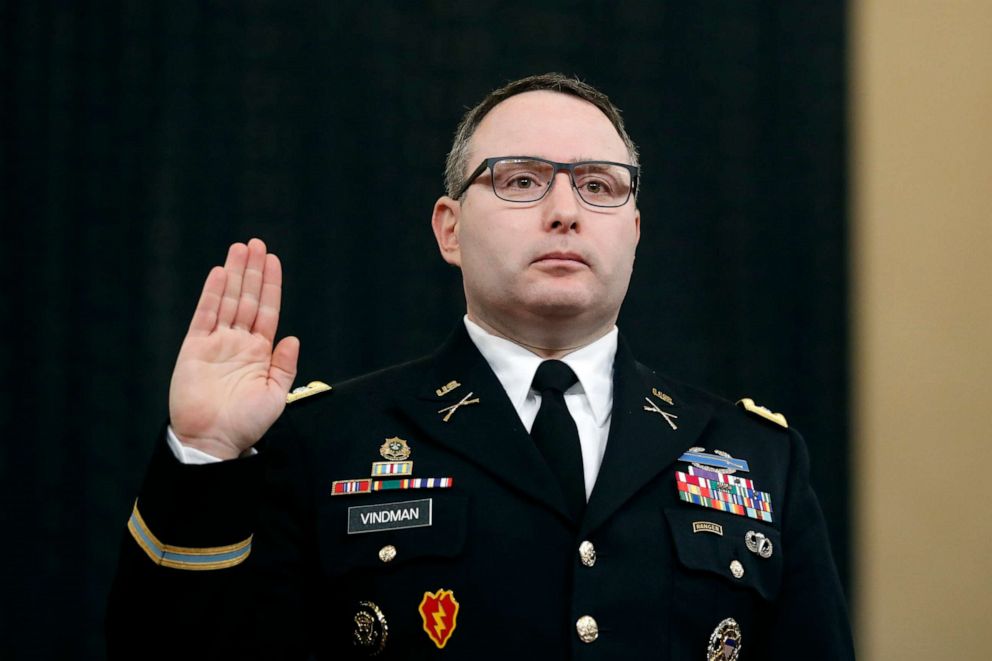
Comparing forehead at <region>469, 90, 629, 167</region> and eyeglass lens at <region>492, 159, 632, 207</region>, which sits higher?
forehead at <region>469, 90, 629, 167</region>

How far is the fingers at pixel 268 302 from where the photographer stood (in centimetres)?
165

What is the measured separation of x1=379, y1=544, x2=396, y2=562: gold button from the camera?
1.66 meters

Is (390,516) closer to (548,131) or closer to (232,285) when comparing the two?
(232,285)

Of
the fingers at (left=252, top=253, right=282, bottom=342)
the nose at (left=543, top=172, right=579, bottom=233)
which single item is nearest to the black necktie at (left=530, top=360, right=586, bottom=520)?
the nose at (left=543, top=172, right=579, bottom=233)

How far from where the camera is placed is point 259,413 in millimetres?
1549

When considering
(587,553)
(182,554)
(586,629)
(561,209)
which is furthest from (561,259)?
(182,554)

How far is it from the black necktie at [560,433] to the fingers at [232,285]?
0.49 meters

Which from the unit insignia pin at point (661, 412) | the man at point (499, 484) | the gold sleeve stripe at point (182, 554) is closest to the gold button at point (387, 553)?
the man at point (499, 484)

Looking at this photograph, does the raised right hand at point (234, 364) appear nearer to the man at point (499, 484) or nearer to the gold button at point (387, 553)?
the man at point (499, 484)

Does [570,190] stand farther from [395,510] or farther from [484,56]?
[484,56]

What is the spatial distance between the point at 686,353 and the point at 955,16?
1.44m

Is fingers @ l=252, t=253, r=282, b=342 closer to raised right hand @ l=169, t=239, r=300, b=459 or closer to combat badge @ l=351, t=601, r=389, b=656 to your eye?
Answer: raised right hand @ l=169, t=239, r=300, b=459

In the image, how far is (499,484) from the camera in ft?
5.65

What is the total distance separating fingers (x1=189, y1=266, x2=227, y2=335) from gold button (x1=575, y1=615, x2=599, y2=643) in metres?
0.65
